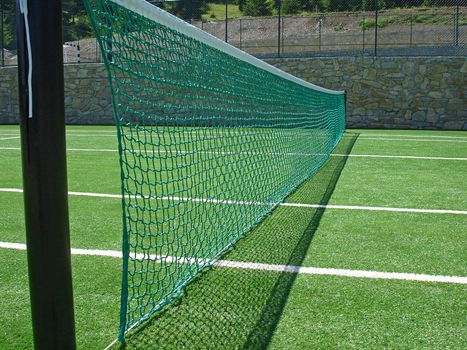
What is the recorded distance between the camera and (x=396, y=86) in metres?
19.2

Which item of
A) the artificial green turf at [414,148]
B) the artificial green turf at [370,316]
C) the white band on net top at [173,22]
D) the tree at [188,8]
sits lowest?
the artificial green turf at [370,316]

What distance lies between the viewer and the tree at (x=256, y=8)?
1623 inches

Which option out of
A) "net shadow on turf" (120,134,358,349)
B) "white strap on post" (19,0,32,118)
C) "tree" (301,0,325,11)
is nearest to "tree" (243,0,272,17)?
"tree" (301,0,325,11)

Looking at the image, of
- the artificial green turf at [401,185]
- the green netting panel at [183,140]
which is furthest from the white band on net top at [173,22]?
the artificial green turf at [401,185]

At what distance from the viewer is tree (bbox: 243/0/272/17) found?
41.2 meters

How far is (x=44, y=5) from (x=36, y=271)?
780 mm

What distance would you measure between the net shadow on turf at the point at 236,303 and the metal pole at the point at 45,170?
860mm

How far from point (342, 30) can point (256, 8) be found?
13.4 metres

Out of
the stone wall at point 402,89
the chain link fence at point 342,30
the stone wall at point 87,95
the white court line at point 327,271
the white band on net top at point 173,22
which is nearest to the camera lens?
the white band on net top at point 173,22

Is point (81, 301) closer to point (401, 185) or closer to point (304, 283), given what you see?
point (304, 283)

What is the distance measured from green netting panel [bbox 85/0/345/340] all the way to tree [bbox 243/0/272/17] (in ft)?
111

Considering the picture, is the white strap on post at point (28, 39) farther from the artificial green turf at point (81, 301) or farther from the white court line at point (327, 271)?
the white court line at point (327, 271)

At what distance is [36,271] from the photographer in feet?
5.41

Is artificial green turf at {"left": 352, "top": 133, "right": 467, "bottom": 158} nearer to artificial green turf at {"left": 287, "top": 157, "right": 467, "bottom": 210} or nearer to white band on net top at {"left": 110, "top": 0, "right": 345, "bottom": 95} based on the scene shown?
artificial green turf at {"left": 287, "top": 157, "right": 467, "bottom": 210}
